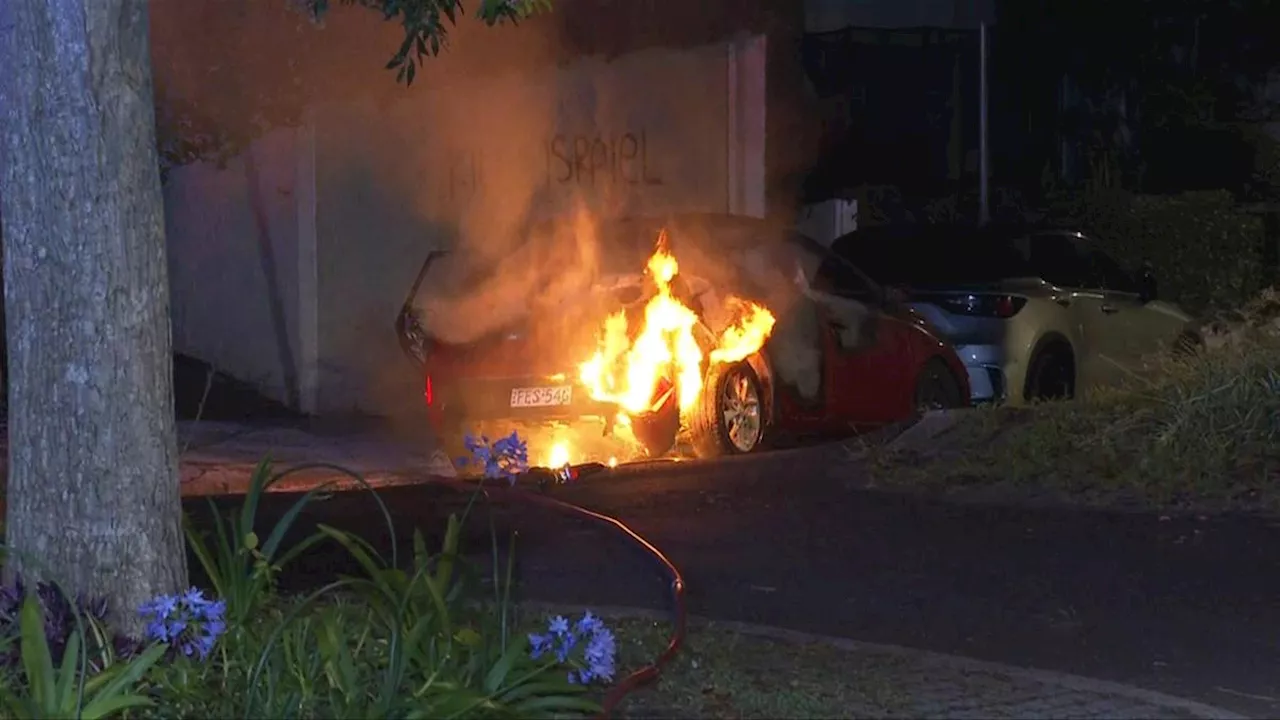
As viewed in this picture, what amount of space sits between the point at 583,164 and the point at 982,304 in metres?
4.55

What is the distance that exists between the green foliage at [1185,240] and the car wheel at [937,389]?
19.9ft

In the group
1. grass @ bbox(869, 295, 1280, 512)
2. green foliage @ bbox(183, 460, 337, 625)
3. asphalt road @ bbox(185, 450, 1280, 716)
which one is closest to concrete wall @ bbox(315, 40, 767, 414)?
asphalt road @ bbox(185, 450, 1280, 716)

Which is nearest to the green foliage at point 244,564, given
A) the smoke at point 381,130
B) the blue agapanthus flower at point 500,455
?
the blue agapanthus flower at point 500,455

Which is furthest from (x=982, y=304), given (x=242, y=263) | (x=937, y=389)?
(x=242, y=263)

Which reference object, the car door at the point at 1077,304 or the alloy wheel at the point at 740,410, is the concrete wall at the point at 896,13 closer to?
the car door at the point at 1077,304

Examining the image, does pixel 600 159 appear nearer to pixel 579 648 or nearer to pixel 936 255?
pixel 936 255

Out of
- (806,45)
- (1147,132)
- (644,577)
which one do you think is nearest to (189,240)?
(806,45)

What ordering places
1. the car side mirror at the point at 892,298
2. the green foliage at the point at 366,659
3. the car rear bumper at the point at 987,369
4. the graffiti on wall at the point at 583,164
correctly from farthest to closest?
the graffiti on wall at the point at 583,164 < the car rear bumper at the point at 987,369 < the car side mirror at the point at 892,298 < the green foliage at the point at 366,659

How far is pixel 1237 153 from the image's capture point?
22.3m

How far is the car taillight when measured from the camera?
13.9 m

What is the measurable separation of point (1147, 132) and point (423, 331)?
1306cm

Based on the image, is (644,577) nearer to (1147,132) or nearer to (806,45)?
(806,45)

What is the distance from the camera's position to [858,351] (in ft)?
41.6

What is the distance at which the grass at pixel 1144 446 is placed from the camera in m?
9.89
